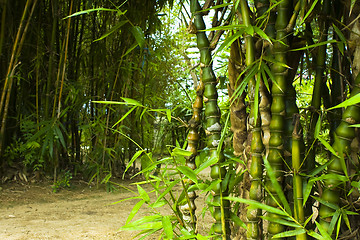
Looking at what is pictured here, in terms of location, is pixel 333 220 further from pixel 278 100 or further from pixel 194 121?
pixel 194 121

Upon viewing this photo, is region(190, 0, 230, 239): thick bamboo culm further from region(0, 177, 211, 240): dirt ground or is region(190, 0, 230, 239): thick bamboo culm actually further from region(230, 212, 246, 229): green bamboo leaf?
region(0, 177, 211, 240): dirt ground

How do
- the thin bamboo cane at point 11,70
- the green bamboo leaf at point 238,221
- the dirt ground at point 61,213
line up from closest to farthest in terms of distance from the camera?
the green bamboo leaf at point 238,221, the dirt ground at point 61,213, the thin bamboo cane at point 11,70

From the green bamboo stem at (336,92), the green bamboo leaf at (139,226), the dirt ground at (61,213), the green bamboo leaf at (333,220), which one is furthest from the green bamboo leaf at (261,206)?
the dirt ground at (61,213)

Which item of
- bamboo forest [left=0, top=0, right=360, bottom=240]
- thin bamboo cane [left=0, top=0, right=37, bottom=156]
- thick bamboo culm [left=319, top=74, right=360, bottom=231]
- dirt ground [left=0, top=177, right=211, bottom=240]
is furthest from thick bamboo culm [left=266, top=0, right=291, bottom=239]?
thin bamboo cane [left=0, top=0, right=37, bottom=156]

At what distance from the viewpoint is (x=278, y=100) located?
0.99 m

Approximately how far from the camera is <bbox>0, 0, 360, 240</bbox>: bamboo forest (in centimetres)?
97

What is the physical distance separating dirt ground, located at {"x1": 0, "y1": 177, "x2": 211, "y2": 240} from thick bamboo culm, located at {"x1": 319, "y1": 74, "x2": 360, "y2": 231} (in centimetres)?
89

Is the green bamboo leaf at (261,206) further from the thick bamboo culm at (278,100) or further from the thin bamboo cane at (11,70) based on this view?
the thin bamboo cane at (11,70)

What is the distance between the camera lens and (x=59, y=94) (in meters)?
3.19

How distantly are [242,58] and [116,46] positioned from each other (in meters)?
2.59

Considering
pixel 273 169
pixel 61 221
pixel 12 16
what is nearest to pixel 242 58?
pixel 273 169

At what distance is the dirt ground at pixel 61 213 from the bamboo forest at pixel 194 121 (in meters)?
0.01

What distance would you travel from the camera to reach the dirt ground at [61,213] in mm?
1975

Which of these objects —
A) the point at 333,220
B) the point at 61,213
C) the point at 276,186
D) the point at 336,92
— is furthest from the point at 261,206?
the point at 61,213
